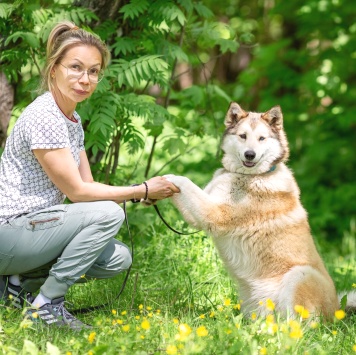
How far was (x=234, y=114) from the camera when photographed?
412 cm

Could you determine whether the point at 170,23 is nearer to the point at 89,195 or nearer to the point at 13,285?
the point at 89,195

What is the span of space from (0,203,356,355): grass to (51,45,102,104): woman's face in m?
1.29

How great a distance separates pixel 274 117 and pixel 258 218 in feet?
2.29

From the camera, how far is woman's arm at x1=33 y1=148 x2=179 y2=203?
3.31m

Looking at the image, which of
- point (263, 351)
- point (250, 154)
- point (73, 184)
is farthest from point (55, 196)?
point (263, 351)

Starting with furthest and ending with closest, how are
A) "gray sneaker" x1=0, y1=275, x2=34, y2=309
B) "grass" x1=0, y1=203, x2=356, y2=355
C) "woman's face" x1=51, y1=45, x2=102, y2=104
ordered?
"gray sneaker" x1=0, y1=275, x2=34, y2=309, "woman's face" x1=51, y1=45, x2=102, y2=104, "grass" x1=0, y1=203, x2=356, y2=355

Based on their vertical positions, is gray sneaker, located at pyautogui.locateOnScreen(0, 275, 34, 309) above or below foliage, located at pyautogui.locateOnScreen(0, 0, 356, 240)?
below

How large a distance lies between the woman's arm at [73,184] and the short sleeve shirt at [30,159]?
6 cm

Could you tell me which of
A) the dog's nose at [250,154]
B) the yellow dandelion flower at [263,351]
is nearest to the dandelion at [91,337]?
the yellow dandelion flower at [263,351]

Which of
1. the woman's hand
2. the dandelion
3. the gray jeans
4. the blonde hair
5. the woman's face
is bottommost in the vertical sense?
the dandelion

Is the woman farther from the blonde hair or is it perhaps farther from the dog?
the dog

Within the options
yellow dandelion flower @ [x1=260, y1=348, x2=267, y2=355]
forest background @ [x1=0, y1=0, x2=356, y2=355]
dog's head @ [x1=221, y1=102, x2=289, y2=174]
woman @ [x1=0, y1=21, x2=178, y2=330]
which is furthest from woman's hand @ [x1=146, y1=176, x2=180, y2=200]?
yellow dandelion flower @ [x1=260, y1=348, x2=267, y2=355]

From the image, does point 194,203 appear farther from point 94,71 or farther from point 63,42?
point 63,42

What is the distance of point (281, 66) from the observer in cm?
1067
